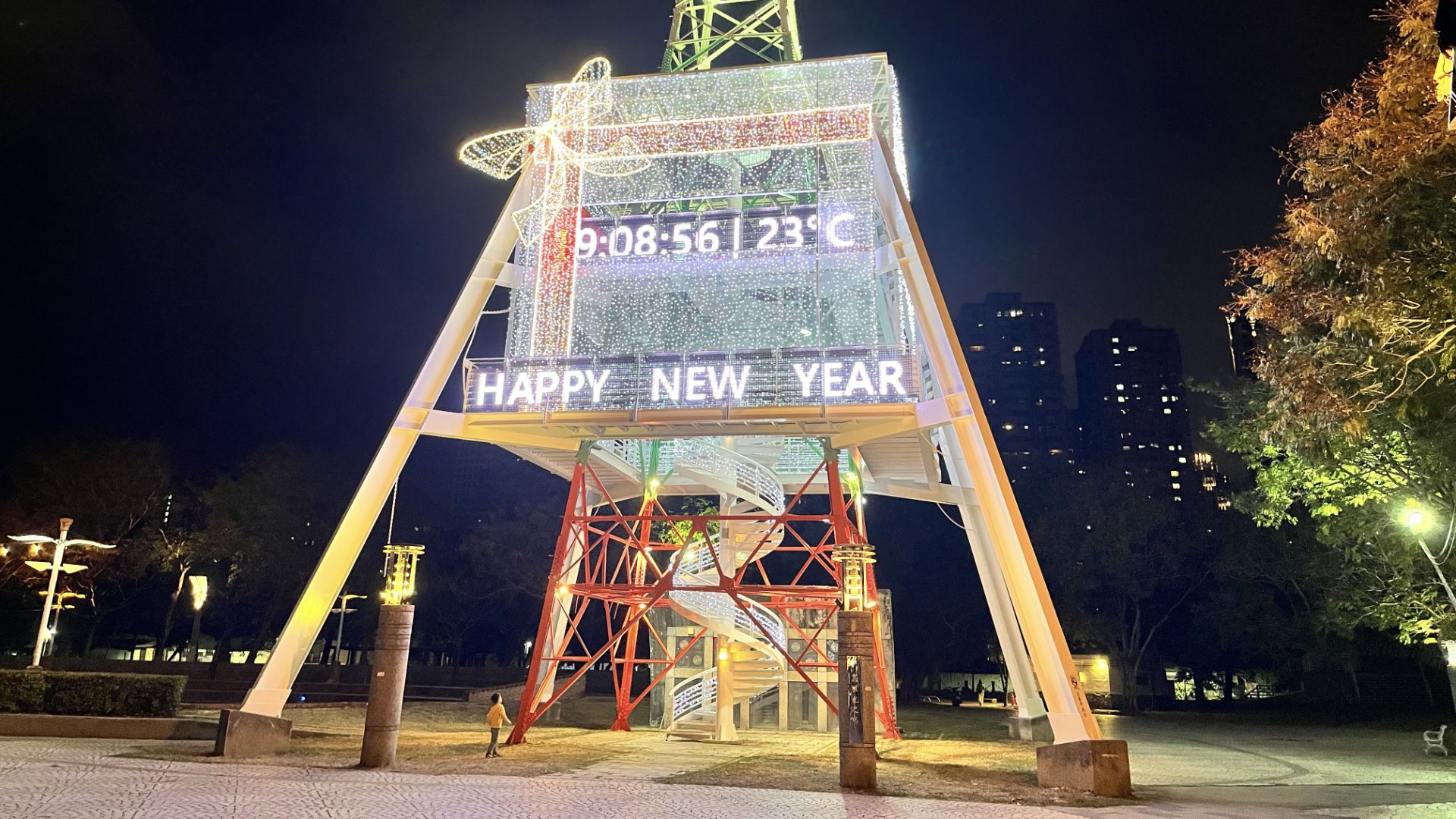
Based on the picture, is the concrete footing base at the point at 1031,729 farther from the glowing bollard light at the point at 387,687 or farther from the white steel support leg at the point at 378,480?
the white steel support leg at the point at 378,480

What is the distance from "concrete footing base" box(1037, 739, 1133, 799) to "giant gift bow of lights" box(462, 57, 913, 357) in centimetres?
857

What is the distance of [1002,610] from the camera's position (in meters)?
19.6

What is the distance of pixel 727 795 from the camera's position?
1128cm

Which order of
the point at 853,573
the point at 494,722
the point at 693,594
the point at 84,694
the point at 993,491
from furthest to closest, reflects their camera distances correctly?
1. the point at 693,594
2. the point at 84,694
3. the point at 993,491
4. the point at 494,722
5. the point at 853,573

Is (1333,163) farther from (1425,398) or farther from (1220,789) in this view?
(1220,789)

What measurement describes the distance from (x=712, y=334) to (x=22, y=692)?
1450 cm

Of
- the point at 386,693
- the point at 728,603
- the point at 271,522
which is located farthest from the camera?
the point at 271,522

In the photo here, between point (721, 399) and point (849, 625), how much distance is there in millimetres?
5203

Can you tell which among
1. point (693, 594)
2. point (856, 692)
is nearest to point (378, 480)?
point (693, 594)

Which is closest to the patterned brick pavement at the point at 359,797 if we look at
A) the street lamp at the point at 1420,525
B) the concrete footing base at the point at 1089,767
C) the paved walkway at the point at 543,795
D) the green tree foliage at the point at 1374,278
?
the paved walkway at the point at 543,795

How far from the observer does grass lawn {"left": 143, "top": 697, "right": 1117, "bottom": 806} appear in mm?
12734

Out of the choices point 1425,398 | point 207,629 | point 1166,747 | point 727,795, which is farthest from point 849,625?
point 207,629

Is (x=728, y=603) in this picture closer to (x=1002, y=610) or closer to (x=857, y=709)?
(x=1002, y=610)

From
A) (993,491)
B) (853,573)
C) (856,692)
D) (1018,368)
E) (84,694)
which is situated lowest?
(84,694)
